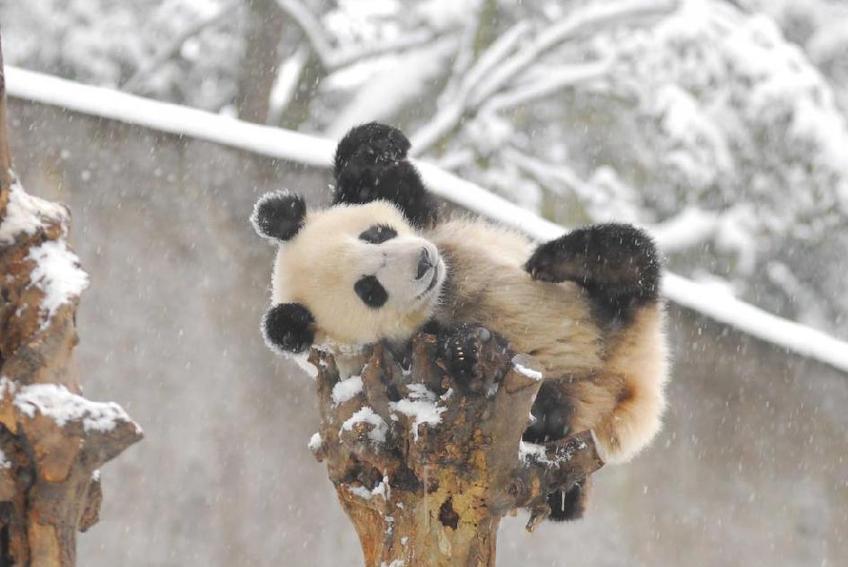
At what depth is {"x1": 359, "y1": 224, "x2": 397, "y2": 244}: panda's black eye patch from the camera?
1.92 m

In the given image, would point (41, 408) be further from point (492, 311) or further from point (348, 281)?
point (492, 311)

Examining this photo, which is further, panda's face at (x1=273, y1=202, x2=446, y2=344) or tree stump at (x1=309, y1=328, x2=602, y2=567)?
panda's face at (x1=273, y1=202, x2=446, y2=344)

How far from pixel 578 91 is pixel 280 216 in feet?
17.8

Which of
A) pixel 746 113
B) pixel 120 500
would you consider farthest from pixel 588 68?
pixel 120 500

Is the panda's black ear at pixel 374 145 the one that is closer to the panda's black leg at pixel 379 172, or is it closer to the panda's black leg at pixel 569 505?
the panda's black leg at pixel 379 172

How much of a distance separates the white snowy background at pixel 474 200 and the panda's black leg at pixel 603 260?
163 centimetres

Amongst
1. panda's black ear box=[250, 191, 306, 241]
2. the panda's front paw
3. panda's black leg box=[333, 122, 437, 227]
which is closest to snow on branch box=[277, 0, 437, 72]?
panda's black leg box=[333, 122, 437, 227]

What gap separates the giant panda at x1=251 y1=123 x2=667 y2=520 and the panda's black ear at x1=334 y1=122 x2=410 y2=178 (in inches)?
4.2

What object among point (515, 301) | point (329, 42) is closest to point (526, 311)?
point (515, 301)

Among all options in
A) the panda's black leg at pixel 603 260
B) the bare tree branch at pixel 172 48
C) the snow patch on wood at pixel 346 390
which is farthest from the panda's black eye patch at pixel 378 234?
the bare tree branch at pixel 172 48

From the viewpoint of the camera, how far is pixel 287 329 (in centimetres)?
182

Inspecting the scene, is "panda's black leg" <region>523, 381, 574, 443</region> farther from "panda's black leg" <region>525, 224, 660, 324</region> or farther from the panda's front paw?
the panda's front paw

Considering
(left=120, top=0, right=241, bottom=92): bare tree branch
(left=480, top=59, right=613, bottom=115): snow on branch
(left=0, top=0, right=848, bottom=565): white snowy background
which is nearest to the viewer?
(left=0, top=0, right=848, bottom=565): white snowy background

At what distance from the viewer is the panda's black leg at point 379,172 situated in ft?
6.76
